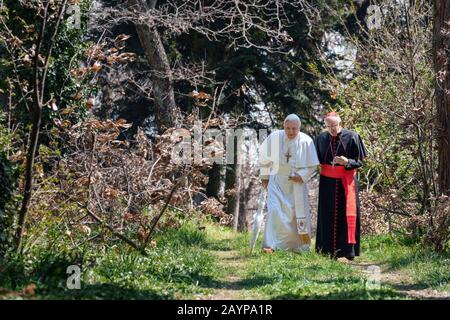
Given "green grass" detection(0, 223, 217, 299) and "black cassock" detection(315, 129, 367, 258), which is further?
"black cassock" detection(315, 129, 367, 258)

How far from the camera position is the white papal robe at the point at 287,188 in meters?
14.6

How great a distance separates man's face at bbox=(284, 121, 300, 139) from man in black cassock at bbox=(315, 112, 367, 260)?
1.67 ft

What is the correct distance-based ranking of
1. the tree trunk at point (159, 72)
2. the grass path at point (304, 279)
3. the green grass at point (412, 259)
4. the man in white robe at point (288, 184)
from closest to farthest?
the grass path at point (304, 279) → the green grass at point (412, 259) → the man in white robe at point (288, 184) → the tree trunk at point (159, 72)

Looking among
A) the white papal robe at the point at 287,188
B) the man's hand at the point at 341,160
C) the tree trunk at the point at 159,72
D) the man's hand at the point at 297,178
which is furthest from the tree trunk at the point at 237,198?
the man's hand at the point at 341,160

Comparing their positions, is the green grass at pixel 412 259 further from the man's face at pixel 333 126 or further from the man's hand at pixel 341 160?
the man's face at pixel 333 126

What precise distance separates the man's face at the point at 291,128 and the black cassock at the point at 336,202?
0.51 metres

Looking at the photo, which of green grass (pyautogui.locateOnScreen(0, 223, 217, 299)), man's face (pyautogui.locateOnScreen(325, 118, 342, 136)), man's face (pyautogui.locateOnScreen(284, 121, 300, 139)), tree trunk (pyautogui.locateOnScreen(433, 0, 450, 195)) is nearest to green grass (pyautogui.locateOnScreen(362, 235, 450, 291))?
tree trunk (pyautogui.locateOnScreen(433, 0, 450, 195))

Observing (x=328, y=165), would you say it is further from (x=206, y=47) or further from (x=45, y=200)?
(x=206, y=47)

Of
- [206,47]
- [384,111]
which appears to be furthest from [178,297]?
[206,47]

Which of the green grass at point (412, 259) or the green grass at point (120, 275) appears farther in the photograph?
the green grass at point (412, 259)

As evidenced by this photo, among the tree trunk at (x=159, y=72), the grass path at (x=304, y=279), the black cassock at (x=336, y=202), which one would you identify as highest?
the tree trunk at (x=159, y=72)

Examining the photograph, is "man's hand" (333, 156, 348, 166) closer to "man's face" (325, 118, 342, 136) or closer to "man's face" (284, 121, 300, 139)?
"man's face" (325, 118, 342, 136)

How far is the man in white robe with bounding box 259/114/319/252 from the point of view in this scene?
1459 centimetres
